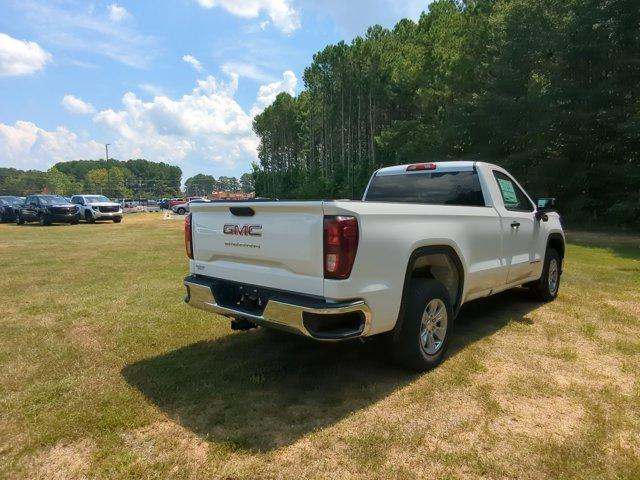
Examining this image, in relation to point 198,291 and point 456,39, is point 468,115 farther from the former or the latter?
point 198,291

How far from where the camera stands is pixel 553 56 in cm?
2362

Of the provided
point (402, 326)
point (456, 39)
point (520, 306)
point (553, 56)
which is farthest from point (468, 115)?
point (402, 326)

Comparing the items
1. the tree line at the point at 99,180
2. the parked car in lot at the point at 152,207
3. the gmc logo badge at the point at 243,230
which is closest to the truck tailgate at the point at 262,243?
the gmc logo badge at the point at 243,230

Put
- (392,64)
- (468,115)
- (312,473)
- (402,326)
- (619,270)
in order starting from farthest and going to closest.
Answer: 1. (392,64)
2. (468,115)
3. (619,270)
4. (402,326)
5. (312,473)

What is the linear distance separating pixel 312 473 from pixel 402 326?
57.8 inches

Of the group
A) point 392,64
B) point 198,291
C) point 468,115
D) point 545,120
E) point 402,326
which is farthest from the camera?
point 392,64

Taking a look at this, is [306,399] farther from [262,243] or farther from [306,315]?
[262,243]

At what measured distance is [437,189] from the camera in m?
5.13

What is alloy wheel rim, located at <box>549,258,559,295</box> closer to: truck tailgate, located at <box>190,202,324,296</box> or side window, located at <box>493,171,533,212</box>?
side window, located at <box>493,171,533,212</box>

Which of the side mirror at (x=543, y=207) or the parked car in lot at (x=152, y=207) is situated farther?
the parked car in lot at (x=152, y=207)

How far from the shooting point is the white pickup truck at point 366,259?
124 inches

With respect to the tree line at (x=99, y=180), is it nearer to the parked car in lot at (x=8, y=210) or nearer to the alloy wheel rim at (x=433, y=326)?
the parked car in lot at (x=8, y=210)

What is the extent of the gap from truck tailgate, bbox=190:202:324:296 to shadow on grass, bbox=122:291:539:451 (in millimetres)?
866

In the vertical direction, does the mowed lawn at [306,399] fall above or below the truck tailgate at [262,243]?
below
